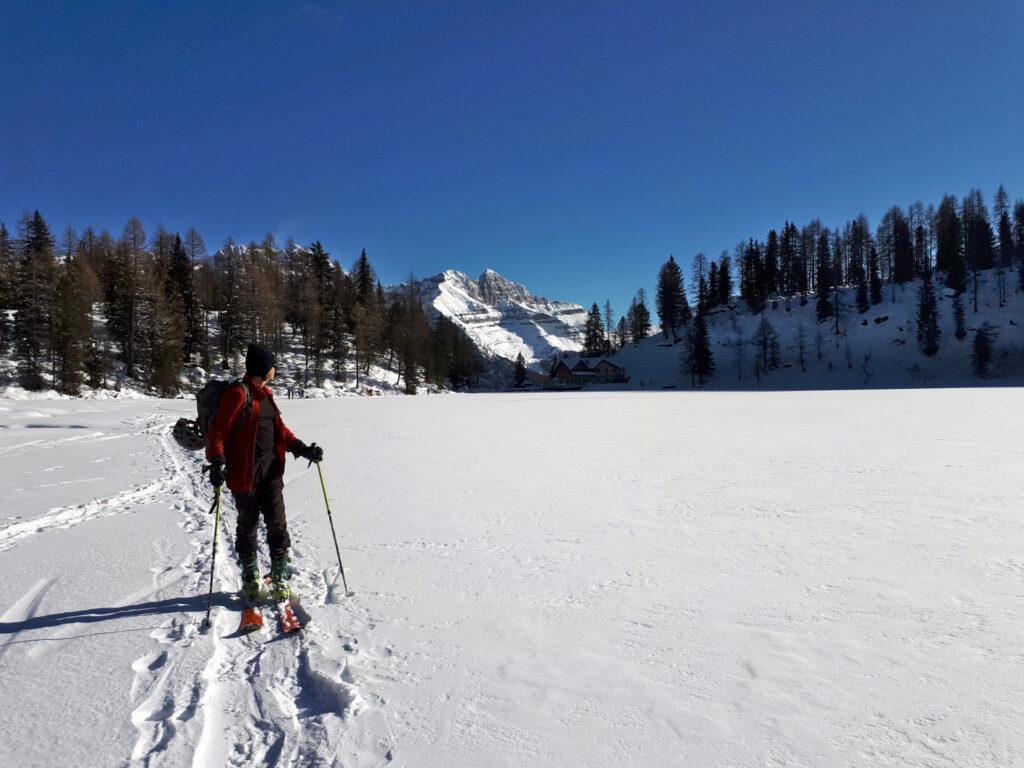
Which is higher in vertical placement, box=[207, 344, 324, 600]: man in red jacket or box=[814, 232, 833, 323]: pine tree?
box=[814, 232, 833, 323]: pine tree

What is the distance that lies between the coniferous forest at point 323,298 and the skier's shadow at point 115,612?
38093mm

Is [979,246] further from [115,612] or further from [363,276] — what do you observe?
[115,612]

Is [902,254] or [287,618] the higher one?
[902,254]

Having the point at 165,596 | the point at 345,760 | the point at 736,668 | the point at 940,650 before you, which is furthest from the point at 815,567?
the point at 165,596

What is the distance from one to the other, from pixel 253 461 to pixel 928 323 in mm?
78044

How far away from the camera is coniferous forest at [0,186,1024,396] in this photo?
114ft

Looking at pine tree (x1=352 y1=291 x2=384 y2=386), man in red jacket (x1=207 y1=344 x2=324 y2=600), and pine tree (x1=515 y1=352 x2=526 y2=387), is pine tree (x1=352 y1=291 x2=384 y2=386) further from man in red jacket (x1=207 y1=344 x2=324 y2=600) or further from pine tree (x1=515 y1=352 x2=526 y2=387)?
man in red jacket (x1=207 y1=344 x2=324 y2=600)

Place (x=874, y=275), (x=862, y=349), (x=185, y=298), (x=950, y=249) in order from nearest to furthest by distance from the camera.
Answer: (x=185, y=298) < (x=862, y=349) < (x=950, y=249) < (x=874, y=275)

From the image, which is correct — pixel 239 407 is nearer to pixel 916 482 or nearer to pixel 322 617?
pixel 322 617

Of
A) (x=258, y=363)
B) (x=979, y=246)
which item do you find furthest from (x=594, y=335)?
(x=258, y=363)

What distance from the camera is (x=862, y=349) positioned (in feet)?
208

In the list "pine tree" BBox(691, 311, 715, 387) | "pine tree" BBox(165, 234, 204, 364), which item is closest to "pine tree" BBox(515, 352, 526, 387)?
"pine tree" BBox(691, 311, 715, 387)

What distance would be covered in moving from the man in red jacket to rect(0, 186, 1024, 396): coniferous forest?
1520 inches

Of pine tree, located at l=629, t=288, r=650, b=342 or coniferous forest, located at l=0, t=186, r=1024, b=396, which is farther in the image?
pine tree, located at l=629, t=288, r=650, b=342
